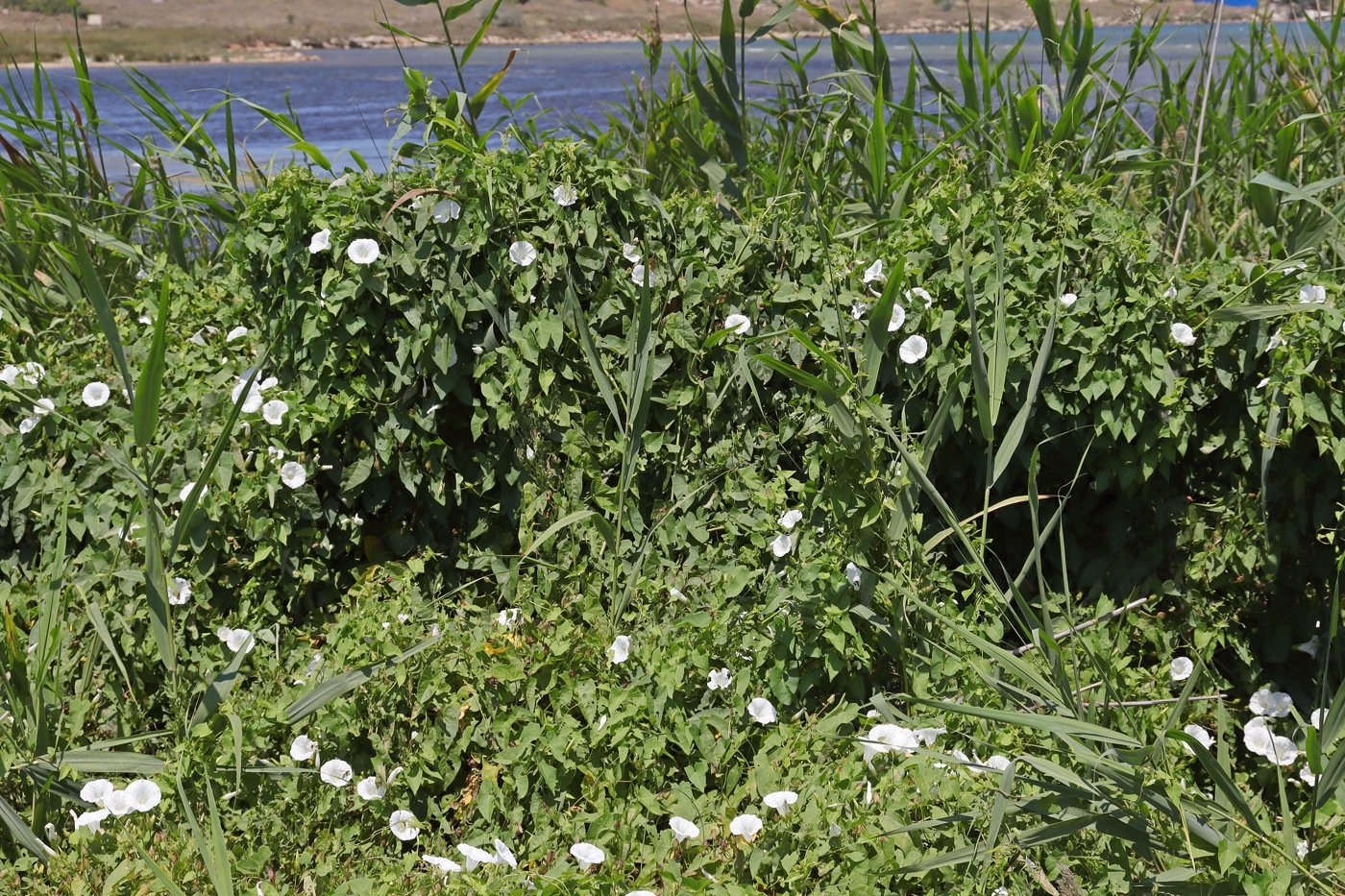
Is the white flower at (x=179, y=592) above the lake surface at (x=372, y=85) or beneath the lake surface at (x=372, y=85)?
beneath

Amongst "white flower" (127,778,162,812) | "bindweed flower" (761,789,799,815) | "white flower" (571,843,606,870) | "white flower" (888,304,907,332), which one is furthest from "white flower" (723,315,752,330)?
"white flower" (127,778,162,812)

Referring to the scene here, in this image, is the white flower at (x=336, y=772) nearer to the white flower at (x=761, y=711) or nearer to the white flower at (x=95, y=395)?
the white flower at (x=761, y=711)

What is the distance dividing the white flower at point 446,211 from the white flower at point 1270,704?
72.8 inches

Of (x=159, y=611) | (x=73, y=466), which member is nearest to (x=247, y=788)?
(x=159, y=611)

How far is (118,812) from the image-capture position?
6.07 feet

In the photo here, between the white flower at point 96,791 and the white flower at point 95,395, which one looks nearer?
the white flower at point 96,791

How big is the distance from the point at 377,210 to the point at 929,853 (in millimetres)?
1685

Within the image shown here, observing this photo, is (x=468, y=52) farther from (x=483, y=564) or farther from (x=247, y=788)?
(x=247, y=788)

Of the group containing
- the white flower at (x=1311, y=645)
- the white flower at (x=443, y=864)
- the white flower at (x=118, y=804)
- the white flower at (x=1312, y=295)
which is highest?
the white flower at (x=1312, y=295)

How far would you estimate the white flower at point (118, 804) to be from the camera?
1858mm

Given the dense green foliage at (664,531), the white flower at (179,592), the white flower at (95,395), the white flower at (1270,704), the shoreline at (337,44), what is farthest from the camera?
the shoreline at (337,44)

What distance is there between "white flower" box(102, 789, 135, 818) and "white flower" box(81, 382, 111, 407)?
3.10 ft

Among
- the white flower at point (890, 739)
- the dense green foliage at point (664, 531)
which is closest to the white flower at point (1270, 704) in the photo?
the dense green foliage at point (664, 531)

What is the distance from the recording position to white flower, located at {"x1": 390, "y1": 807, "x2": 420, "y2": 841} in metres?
1.87
